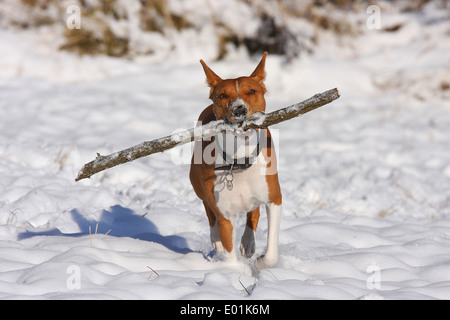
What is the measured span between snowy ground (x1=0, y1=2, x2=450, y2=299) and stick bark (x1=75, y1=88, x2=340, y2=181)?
0.74 metres

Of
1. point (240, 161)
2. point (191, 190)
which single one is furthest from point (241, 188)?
point (191, 190)

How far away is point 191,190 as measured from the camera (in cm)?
609

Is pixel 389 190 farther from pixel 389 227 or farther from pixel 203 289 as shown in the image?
pixel 203 289

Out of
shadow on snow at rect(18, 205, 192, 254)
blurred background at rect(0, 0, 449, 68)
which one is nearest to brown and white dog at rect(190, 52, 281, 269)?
shadow on snow at rect(18, 205, 192, 254)

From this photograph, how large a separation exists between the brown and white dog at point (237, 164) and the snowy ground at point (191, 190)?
34 cm

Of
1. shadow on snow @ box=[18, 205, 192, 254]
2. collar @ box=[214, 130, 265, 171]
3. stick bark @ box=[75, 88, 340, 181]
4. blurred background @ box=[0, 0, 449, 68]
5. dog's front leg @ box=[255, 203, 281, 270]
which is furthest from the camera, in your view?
blurred background @ box=[0, 0, 449, 68]

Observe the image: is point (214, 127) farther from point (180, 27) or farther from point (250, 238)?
point (180, 27)

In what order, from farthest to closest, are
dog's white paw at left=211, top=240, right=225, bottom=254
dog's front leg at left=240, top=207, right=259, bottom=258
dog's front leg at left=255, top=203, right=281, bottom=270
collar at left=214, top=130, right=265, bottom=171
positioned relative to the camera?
dog's front leg at left=240, top=207, right=259, bottom=258
dog's white paw at left=211, top=240, right=225, bottom=254
dog's front leg at left=255, top=203, right=281, bottom=270
collar at left=214, top=130, right=265, bottom=171

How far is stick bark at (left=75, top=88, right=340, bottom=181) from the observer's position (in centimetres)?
329

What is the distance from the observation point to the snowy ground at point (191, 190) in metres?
3.42

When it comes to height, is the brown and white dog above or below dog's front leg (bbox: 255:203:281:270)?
above

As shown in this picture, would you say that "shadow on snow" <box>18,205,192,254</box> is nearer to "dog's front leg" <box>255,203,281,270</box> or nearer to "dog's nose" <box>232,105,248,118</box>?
"dog's front leg" <box>255,203,281,270</box>

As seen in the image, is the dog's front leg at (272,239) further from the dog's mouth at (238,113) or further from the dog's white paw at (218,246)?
the dog's mouth at (238,113)

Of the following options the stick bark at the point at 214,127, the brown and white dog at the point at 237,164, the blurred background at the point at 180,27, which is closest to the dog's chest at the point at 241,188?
the brown and white dog at the point at 237,164
